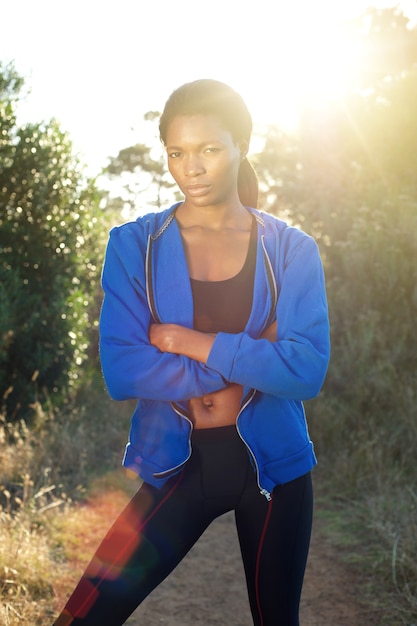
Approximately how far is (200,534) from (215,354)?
19.9 inches

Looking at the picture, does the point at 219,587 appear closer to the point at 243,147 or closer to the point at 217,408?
the point at 217,408

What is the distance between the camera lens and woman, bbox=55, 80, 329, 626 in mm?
2064

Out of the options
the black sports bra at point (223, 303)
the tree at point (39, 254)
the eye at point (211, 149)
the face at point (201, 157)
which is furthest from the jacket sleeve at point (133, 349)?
the tree at point (39, 254)

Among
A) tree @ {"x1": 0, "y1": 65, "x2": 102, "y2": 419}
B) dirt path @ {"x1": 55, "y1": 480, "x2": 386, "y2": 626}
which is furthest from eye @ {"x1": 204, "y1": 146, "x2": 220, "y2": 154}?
tree @ {"x1": 0, "y1": 65, "x2": 102, "y2": 419}

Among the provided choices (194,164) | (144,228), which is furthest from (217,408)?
(194,164)

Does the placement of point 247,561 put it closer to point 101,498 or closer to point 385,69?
point 101,498

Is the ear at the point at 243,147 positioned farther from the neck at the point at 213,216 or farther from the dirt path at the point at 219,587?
the dirt path at the point at 219,587

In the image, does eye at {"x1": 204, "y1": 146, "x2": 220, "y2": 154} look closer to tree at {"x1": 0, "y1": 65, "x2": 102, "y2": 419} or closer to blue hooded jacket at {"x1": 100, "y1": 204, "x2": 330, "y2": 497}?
blue hooded jacket at {"x1": 100, "y1": 204, "x2": 330, "y2": 497}

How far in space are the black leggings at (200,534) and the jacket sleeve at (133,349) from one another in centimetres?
16

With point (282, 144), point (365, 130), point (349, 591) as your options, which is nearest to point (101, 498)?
point (349, 591)

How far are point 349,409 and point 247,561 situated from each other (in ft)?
14.8

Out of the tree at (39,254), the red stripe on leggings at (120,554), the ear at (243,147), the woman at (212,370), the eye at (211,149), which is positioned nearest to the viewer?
the red stripe on leggings at (120,554)

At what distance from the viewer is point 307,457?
7.13ft

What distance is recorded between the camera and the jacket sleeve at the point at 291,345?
81.6 inches
